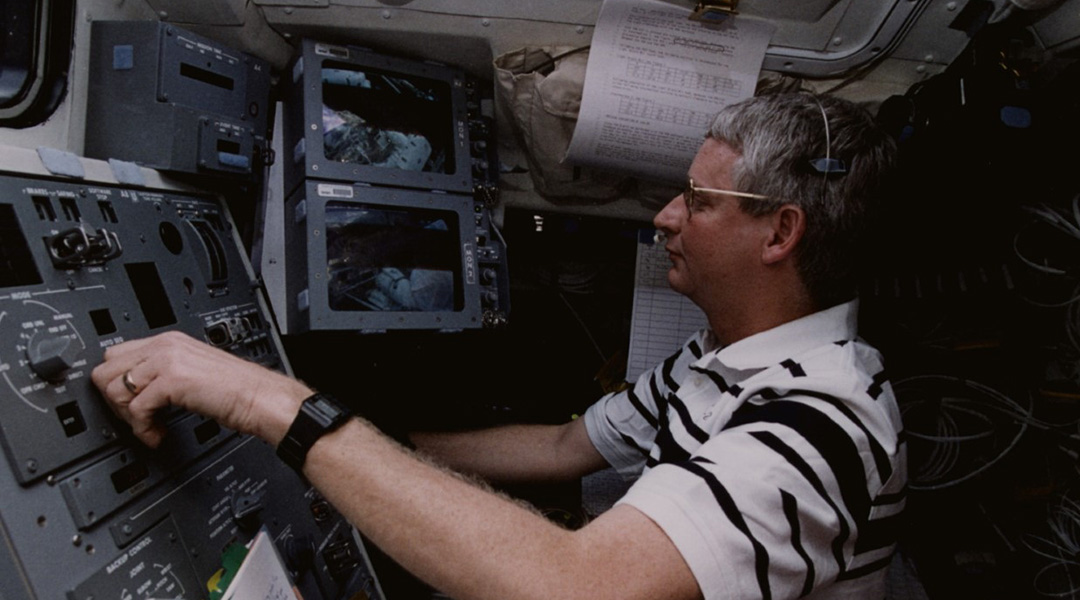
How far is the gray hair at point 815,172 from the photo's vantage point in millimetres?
1497

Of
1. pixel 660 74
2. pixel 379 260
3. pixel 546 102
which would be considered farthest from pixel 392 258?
pixel 660 74

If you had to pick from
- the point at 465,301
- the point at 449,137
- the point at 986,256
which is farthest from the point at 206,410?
the point at 986,256

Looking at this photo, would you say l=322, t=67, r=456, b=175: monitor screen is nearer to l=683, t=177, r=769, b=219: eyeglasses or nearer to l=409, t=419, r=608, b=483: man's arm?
l=683, t=177, r=769, b=219: eyeglasses

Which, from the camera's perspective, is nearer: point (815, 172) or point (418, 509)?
point (418, 509)

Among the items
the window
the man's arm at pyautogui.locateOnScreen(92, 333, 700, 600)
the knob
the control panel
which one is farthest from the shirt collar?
the window

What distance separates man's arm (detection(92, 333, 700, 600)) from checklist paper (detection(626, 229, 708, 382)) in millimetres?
1242

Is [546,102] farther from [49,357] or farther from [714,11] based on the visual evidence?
[49,357]

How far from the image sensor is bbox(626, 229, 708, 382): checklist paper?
7.55ft

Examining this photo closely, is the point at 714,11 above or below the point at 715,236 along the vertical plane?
above

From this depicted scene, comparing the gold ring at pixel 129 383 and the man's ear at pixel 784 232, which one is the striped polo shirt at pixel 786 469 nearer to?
the man's ear at pixel 784 232

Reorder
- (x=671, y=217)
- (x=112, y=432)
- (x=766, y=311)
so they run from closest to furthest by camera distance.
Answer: (x=112, y=432) < (x=766, y=311) < (x=671, y=217)

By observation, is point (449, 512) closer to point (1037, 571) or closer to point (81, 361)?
point (81, 361)

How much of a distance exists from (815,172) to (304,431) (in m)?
1.19

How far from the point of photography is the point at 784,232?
1517 mm
